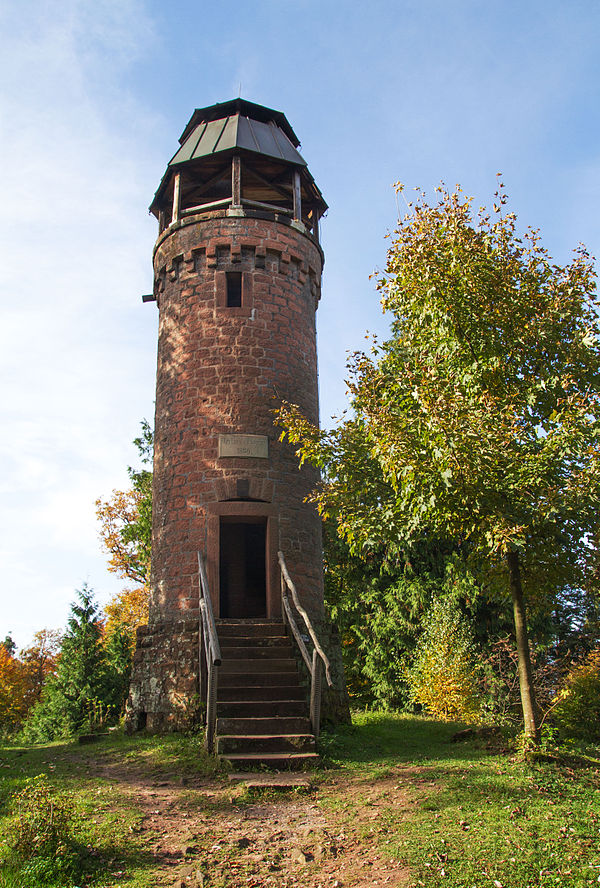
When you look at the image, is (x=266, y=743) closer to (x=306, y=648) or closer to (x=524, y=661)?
(x=306, y=648)

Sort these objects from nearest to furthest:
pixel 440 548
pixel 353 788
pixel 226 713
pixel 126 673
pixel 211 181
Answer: pixel 353 788
pixel 226 713
pixel 211 181
pixel 126 673
pixel 440 548

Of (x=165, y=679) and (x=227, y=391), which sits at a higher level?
(x=227, y=391)

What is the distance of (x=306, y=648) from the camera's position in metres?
11.1

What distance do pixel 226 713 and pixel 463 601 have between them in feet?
45.3

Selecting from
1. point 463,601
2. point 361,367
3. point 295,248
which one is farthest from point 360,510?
point 463,601

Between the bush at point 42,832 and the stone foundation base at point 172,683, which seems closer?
the bush at point 42,832

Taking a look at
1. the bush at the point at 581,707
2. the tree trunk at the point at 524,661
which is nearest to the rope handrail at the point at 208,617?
the tree trunk at the point at 524,661

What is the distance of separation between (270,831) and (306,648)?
191 inches

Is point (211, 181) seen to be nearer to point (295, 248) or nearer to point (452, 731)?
point (295, 248)

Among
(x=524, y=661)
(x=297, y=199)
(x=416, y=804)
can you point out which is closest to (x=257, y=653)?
(x=524, y=661)

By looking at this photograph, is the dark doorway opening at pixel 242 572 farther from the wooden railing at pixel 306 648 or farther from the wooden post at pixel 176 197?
the wooden post at pixel 176 197

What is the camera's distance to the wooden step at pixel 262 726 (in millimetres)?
9117

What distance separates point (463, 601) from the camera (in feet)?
72.3

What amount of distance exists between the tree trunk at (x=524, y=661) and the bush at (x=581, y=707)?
8450mm
